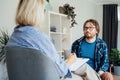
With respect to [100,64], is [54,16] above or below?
above

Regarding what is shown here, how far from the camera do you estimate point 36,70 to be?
1.12m

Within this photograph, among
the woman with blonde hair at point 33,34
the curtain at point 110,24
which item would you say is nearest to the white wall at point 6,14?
the woman with blonde hair at point 33,34

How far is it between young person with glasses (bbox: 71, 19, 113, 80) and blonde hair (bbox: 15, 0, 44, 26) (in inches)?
40.3

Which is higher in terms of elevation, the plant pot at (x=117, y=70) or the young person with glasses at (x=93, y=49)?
the young person with glasses at (x=93, y=49)

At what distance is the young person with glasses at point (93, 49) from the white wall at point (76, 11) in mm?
1151

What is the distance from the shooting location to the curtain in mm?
6293

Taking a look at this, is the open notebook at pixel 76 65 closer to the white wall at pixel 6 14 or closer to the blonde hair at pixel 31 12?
the blonde hair at pixel 31 12

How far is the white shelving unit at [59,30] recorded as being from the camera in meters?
3.81

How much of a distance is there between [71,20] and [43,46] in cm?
338

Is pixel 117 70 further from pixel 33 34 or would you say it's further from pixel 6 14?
pixel 33 34

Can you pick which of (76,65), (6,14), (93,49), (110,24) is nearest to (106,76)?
(93,49)

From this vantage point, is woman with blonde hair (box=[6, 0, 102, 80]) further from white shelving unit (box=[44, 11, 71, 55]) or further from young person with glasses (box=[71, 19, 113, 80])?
white shelving unit (box=[44, 11, 71, 55])

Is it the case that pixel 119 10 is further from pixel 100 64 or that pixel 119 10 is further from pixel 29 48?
pixel 29 48

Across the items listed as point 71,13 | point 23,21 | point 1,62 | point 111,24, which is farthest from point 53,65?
→ point 111,24
